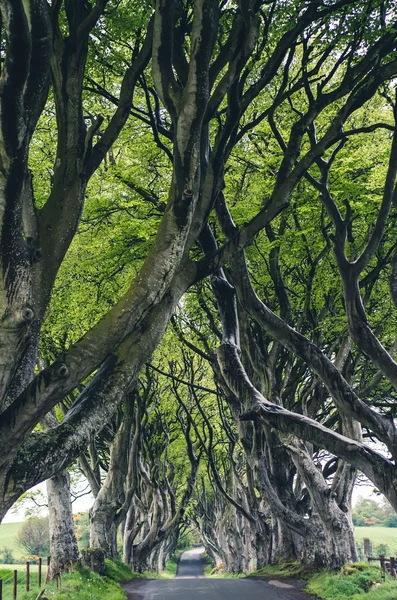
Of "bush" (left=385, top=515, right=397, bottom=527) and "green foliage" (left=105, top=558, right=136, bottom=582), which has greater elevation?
"green foliage" (left=105, top=558, right=136, bottom=582)

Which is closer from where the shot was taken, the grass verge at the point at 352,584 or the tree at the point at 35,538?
the grass verge at the point at 352,584

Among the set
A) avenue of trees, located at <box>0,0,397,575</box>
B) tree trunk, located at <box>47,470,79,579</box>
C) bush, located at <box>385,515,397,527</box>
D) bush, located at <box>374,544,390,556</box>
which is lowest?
bush, located at <box>374,544,390,556</box>

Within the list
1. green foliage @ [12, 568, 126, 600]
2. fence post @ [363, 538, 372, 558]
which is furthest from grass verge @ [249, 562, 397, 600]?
fence post @ [363, 538, 372, 558]

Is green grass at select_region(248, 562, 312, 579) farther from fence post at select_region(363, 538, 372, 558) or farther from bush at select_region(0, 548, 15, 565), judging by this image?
bush at select_region(0, 548, 15, 565)

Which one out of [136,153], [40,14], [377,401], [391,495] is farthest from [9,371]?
[377,401]

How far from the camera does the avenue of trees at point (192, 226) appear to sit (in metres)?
5.61

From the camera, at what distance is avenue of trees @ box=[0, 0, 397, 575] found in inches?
221

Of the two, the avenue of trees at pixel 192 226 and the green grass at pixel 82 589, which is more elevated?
the avenue of trees at pixel 192 226

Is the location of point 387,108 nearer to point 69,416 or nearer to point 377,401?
point 377,401

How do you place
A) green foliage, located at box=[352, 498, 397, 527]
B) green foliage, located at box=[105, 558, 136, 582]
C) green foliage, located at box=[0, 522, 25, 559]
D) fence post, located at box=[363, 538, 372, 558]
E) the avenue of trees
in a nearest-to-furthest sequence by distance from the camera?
the avenue of trees → green foliage, located at box=[105, 558, 136, 582] → fence post, located at box=[363, 538, 372, 558] → green foliage, located at box=[0, 522, 25, 559] → green foliage, located at box=[352, 498, 397, 527]

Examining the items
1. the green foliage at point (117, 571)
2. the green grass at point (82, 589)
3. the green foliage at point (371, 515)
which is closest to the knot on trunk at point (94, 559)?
the green grass at point (82, 589)

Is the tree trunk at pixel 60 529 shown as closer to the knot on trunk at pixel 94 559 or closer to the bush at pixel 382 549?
the knot on trunk at pixel 94 559

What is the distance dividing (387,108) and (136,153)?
7.60m

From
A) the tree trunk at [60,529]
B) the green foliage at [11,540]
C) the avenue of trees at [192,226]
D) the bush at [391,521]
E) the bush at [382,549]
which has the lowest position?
the bush at [382,549]
